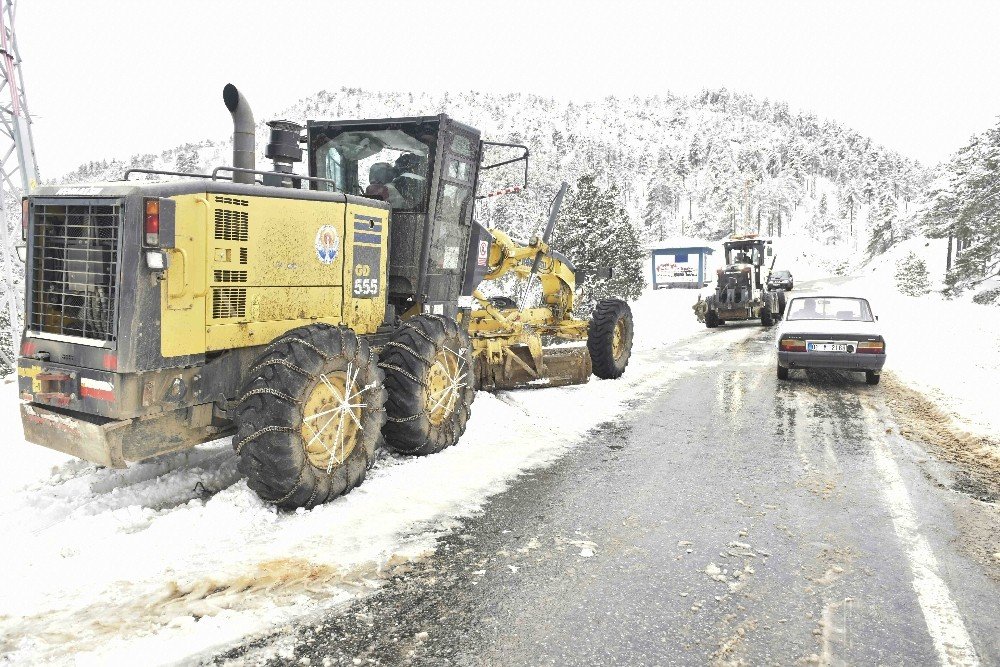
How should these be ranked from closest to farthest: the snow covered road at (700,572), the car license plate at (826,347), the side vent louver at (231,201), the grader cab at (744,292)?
the snow covered road at (700,572) → the side vent louver at (231,201) → the car license plate at (826,347) → the grader cab at (744,292)

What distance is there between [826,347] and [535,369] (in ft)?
15.0

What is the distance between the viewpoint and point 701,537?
4355mm

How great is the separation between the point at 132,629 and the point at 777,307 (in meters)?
22.8

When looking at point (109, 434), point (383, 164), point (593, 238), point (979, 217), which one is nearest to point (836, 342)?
point (383, 164)

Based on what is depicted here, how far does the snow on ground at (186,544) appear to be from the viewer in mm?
3160

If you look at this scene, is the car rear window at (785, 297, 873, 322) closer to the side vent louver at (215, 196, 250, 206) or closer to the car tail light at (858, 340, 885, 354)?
the car tail light at (858, 340, 885, 354)

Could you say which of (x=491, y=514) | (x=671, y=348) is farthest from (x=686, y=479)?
(x=671, y=348)

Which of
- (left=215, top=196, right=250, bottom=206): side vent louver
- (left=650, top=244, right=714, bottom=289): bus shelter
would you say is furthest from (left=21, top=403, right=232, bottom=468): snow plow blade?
(left=650, top=244, right=714, bottom=289): bus shelter

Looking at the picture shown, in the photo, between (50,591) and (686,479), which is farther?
(686,479)

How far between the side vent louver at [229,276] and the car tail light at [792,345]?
840 cm

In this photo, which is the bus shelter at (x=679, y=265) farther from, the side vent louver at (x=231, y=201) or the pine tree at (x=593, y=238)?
the side vent louver at (x=231, y=201)

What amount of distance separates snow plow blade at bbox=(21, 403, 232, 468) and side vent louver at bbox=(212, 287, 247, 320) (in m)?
0.74

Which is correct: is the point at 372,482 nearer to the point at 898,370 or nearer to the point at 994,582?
the point at 994,582

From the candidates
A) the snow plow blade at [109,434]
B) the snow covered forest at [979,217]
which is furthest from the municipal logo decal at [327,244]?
the snow covered forest at [979,217]
